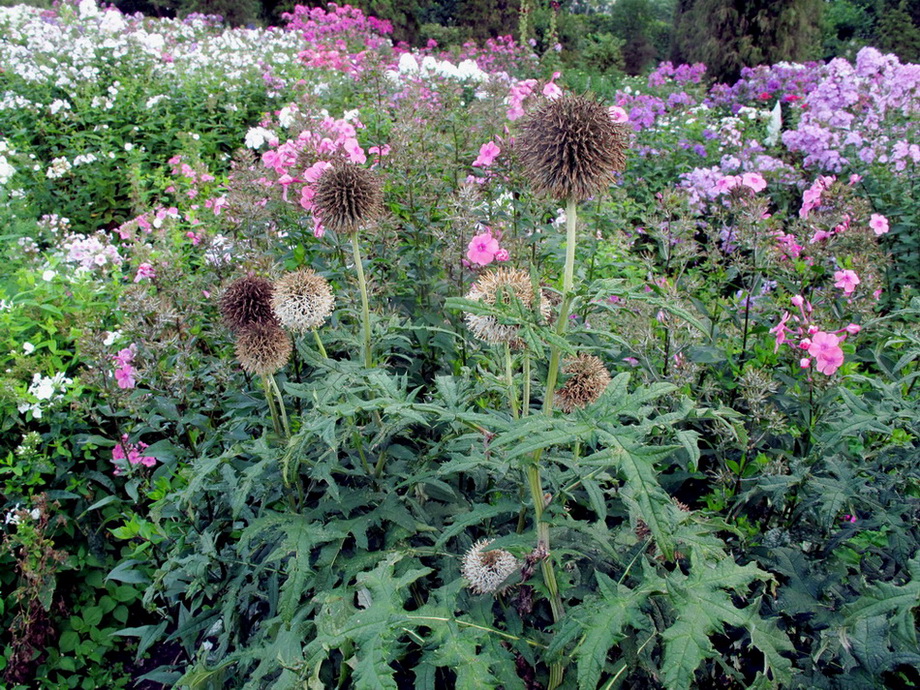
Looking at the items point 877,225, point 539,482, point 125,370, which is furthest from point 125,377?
point 877,225

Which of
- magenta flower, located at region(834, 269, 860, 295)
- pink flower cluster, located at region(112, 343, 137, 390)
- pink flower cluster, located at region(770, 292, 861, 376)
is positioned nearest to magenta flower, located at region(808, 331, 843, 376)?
pink flower cluster, located at region(770, 292, 861, 376)

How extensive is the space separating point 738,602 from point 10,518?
113 inches

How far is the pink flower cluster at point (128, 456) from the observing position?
2.59 m

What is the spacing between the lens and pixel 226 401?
262 cm

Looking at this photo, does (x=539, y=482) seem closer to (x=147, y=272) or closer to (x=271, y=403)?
(x=271, y=403)

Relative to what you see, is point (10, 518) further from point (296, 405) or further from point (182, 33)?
point (182, 33)

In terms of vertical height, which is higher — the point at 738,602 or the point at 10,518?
the point at 738,602

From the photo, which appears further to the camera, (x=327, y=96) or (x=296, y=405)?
(x=327, y=96)

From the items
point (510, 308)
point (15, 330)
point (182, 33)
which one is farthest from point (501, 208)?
point (182, 33)

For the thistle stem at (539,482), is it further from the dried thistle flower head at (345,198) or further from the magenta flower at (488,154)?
the magenta flower at (488,154)

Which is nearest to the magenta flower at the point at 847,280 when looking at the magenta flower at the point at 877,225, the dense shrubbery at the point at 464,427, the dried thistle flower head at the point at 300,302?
the dense shrubbery at the point at 464,427

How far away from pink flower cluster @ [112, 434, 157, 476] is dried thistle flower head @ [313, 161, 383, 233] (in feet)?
4.16

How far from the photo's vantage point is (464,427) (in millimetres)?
1748

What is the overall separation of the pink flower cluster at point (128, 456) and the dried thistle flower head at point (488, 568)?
1590 mm
